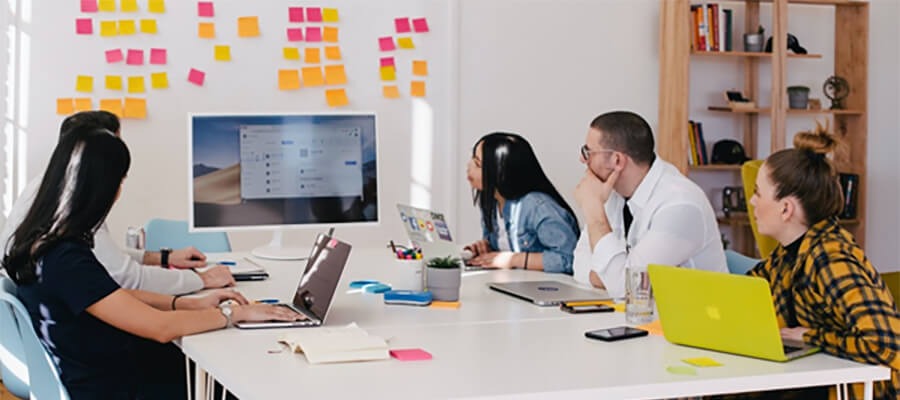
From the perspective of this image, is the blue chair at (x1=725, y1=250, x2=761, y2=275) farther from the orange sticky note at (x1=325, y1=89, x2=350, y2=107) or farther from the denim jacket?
the orange sticky note at (x1=325, y1=89, x2=350, y2=107)

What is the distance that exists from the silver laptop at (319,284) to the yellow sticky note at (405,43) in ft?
8.98

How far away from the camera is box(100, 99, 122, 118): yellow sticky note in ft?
14.5

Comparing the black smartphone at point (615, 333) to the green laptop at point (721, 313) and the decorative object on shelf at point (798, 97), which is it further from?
the decorative object on shelf at point (798, 97)

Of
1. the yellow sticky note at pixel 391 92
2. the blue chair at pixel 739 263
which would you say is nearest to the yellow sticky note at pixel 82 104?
the yellow sticky note at pixel 391 92

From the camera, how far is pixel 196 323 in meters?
2.00

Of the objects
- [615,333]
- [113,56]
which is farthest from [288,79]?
[615,333]

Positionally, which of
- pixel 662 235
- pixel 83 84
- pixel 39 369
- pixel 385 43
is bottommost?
pixel 39 369

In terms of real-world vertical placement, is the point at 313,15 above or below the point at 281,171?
above

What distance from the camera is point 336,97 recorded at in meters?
4.76

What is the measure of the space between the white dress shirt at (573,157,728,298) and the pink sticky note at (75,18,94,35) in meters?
2.75

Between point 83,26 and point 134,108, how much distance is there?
1.38 feet

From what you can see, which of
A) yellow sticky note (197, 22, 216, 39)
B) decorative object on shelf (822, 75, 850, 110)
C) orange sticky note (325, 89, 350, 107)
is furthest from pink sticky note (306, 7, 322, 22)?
decorative object on shelf (822, 75, 850, 110)

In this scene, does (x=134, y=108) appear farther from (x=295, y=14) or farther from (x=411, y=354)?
(x=411, y=354)

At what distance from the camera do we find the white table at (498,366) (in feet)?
5.16
